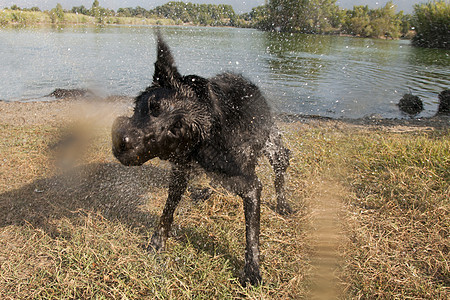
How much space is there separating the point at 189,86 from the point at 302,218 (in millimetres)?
2741

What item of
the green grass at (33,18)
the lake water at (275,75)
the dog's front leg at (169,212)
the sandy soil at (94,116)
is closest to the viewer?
the dog's front leg at (169,212)

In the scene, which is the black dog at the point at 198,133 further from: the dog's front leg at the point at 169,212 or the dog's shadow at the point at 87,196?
the dog's shadow at the point at 87,196

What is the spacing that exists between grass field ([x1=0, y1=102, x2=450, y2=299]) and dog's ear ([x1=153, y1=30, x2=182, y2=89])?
77.1 inches

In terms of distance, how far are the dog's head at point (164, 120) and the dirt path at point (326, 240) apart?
213 centimetres

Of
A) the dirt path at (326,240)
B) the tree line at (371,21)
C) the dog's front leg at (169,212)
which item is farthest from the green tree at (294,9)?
the dog's front leg at (169,212)

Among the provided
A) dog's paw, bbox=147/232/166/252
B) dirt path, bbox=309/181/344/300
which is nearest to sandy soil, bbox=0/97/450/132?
dirt path, bbox=309/181/344/300

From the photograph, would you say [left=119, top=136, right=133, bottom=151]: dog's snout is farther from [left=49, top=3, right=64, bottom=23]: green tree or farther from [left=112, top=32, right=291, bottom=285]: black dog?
[left=49, top=3, right=64, bottom=23]: green tree


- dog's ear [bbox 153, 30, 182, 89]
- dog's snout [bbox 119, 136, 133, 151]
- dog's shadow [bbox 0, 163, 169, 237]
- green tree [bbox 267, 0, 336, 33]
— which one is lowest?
dog's shadow [bbox 0, 163, 169, 237]

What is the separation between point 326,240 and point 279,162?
4.49ft

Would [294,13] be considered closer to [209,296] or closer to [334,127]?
[334,127]

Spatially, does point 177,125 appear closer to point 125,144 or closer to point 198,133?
point 198,133

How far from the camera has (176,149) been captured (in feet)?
9.89

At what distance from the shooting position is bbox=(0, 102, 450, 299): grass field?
324 cm

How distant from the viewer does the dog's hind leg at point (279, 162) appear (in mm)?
4620
